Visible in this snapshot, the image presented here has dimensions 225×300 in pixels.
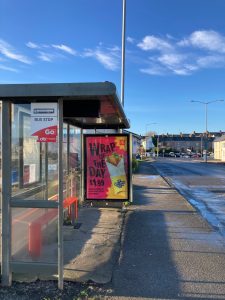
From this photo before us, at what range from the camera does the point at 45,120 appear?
195 inches

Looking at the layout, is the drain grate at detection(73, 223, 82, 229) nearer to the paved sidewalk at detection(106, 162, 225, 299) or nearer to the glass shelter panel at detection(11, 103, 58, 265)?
the paved sidewalk at detection(106, 162, 225, 299)

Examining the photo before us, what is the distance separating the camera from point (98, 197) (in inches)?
417

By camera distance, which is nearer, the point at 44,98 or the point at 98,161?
the point at 44,98

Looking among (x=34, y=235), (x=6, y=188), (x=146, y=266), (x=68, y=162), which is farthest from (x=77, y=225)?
(x=6, y=188)

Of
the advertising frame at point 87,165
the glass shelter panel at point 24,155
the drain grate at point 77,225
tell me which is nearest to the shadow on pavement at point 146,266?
the drain grate at point 77,225

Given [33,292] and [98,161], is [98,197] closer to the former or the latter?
[98,161]

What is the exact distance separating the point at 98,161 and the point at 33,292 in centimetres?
601

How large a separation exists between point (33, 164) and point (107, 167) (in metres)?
4.55

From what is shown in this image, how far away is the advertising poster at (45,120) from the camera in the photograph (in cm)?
494

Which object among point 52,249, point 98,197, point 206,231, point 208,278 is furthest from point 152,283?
point 98,197

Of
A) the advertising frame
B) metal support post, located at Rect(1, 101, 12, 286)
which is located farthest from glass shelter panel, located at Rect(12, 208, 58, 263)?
the advertising frame

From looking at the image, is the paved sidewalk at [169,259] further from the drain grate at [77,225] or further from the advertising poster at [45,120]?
the advertising poster at [45,120]

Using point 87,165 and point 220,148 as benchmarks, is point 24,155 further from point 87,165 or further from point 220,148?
point 220,148

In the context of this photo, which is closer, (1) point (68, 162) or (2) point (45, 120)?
(2) point (45, 120)
